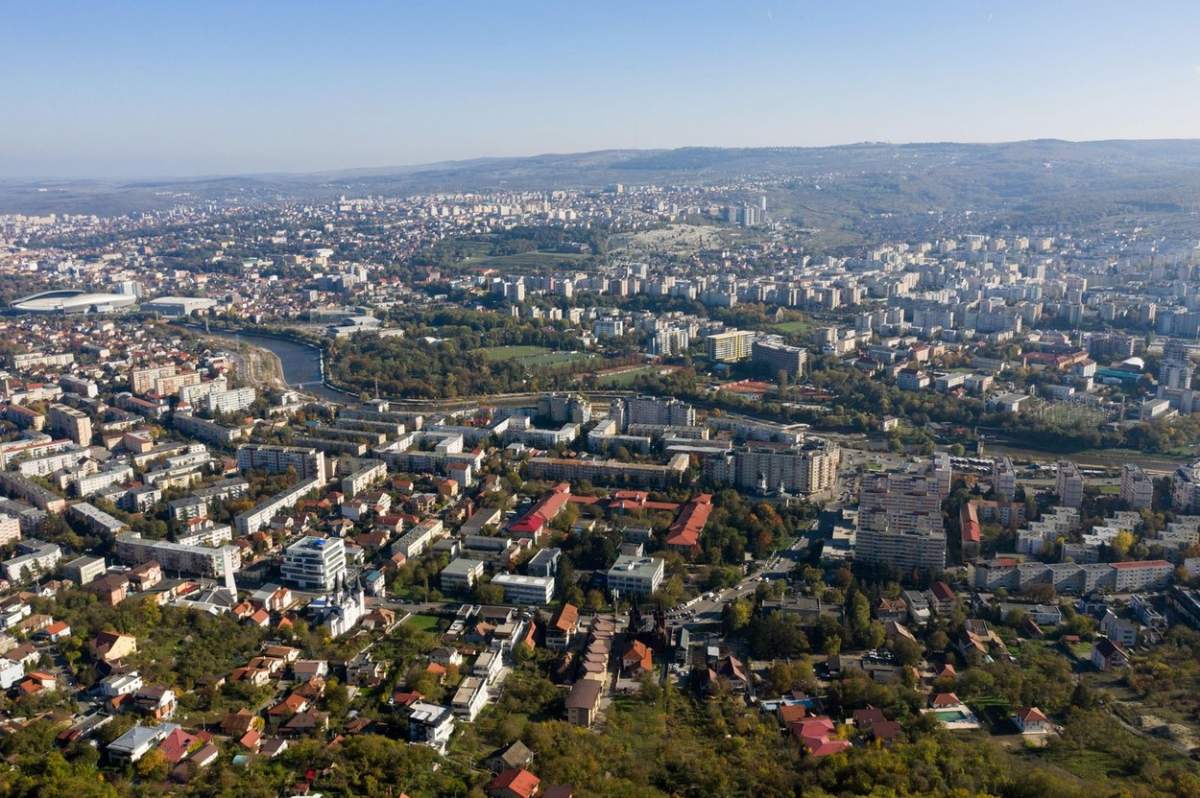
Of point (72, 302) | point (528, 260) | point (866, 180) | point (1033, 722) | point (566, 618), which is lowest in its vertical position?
point (1033, 722)

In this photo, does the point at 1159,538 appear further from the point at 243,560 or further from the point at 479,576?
the point at 243,560

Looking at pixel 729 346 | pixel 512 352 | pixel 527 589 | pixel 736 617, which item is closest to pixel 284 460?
pixel 527 589

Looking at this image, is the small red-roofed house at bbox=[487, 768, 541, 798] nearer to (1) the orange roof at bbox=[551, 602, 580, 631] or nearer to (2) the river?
(1) the orange roof at bbox=[551, 602, 580, 631]

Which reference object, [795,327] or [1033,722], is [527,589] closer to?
[1033,722]

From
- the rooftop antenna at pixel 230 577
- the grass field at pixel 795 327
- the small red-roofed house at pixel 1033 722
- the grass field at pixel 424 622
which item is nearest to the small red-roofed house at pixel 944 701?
the small red-roofed house at pixel 1033 722

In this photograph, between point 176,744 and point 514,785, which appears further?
point 176,744

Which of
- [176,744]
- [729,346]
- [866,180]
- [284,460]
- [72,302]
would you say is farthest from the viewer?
[866,180]

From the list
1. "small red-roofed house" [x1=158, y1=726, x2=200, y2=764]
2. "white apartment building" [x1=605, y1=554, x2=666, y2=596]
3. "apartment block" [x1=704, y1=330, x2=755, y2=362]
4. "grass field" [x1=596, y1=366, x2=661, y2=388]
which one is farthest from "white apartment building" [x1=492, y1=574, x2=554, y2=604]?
"apartment block" [x1=704, y1=330, x2=755, y2=362]

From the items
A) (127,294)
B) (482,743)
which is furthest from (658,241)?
(482,743)

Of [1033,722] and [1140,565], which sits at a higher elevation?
[1140,565]
